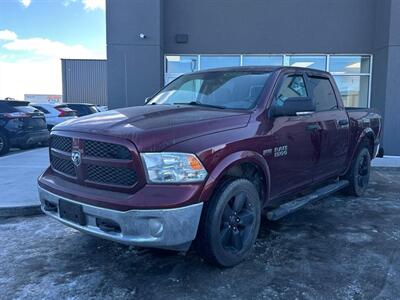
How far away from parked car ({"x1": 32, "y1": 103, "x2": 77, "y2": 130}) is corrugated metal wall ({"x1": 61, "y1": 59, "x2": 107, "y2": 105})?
67.1ft

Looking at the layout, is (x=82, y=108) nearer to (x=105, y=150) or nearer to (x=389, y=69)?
(x=389, y=69)

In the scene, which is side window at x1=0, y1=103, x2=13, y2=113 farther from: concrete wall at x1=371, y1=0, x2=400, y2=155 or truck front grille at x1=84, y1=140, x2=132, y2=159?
concrete wall at x1=371, y1=0, x2=400, y2=155

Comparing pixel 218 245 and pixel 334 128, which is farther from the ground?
pixel 334 128

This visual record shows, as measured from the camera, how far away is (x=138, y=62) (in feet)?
37.3

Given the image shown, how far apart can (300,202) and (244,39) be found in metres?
8.22

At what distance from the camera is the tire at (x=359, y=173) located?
6.05m

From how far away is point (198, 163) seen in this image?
3.14 meters

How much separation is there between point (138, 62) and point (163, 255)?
331 inches

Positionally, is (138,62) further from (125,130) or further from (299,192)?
(125,130)

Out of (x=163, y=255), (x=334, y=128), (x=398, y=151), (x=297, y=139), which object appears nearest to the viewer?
(x=163, y=255)

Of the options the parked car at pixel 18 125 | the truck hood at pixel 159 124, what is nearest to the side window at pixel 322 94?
the truck hood at pixel 159 124

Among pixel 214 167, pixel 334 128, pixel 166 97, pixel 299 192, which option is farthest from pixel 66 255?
pixel 334 128

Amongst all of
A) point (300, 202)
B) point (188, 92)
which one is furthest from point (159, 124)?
point (300, 202)

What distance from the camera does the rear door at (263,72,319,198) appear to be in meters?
3.99
